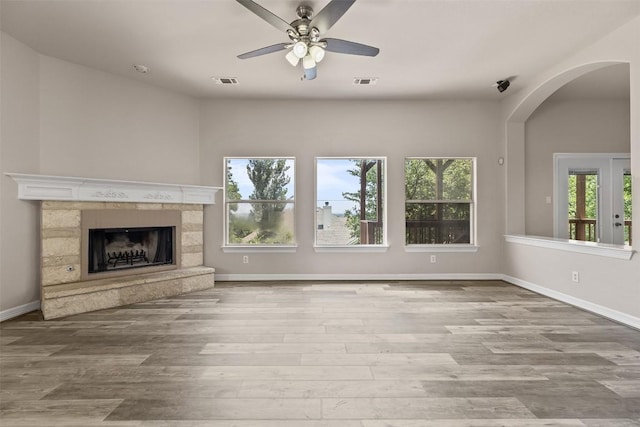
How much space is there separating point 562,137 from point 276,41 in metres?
4.68

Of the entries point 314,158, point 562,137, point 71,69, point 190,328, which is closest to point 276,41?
point 314,158

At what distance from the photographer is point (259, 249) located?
5141mm

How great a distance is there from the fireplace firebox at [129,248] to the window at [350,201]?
2.36 metres

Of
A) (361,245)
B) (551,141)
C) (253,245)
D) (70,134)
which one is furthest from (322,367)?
(551,141)

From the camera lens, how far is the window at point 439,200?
206 inches

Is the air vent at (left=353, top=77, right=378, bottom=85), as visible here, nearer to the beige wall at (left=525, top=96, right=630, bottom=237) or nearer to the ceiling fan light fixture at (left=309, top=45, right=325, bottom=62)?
the ceiling fan light fixture at (left=309, top=45, right=325, bottom=62)

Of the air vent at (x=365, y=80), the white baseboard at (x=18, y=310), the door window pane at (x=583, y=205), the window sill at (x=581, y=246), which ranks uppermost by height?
the air vent at (x=365, y=80)

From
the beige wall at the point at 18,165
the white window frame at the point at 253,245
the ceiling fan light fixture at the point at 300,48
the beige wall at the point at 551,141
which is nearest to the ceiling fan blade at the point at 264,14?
the ceiling fan light fixture at the point at 300,48

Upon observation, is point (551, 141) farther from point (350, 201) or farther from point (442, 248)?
point (350, 201)

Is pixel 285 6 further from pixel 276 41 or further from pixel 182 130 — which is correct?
pixel 182 130

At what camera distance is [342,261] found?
5.18 m

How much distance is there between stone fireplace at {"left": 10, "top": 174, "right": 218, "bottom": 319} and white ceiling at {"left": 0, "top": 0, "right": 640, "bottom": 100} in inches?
60.0

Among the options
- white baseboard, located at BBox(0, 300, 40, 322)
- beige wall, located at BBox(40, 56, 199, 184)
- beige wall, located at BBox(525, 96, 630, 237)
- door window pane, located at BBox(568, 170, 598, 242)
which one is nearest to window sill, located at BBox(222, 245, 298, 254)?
beige wall, located at BBox(40, 56, 199, 184)

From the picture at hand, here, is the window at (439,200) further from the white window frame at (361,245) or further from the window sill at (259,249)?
the window sill at (259,249)
